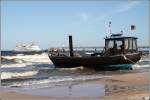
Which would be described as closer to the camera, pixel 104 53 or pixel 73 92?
pixel 73 92

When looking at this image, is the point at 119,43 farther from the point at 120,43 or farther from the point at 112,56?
the point at 112,56

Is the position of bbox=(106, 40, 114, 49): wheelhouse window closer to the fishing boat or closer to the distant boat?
the fishing boat

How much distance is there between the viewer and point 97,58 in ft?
91.9

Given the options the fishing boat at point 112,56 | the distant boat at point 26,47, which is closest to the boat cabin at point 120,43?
the fishing boat at point 112,56

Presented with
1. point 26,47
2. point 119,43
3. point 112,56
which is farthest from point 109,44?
point 26,47

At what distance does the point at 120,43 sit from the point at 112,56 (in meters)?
1.44

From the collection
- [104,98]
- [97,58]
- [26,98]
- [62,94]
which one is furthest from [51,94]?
[97,58]

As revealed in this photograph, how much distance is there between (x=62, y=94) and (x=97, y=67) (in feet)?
49.1

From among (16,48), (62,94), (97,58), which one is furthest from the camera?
(16,48)

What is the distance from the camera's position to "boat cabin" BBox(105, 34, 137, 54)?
2839 centimetres

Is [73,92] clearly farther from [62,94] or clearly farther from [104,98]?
[104,98]

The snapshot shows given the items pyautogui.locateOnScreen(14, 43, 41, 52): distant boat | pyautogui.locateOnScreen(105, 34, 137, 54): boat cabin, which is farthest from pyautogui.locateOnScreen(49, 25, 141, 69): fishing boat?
pyautogui.locateOnScreen(14, 43, 41, 52): distant boat

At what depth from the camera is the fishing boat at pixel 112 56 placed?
91.8ft

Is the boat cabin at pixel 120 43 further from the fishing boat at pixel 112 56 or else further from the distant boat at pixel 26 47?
the distant boat at pixel 26 47
